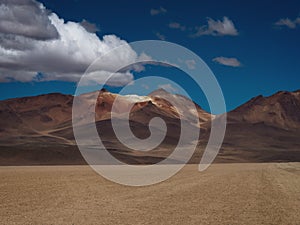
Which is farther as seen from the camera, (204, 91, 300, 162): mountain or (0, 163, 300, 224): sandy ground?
(204, 91, 300, 162): mountain

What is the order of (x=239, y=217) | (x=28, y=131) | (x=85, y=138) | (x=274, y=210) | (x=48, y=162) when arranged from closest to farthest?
(x=239, y=217) → (x=274, y=210) → (x=48, y=162) → (x=85, y=138) → (x=28, y=131)

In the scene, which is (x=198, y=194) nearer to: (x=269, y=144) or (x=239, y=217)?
(x=239, y=217)

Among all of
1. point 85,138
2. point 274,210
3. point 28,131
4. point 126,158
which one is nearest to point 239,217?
point 274,210

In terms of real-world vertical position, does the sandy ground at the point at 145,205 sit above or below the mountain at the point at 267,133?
below

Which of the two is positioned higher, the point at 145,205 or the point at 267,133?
the point at 267,133

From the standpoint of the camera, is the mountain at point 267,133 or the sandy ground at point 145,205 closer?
the sandy ground at point 145,205

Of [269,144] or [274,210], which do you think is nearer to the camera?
[274,210]

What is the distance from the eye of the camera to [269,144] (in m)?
146

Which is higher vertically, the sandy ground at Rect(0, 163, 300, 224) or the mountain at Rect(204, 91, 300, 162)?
the mountain at Rect(204, 91, 300, 162)

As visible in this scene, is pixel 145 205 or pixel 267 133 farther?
pixel 267 133

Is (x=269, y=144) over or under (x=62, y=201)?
over

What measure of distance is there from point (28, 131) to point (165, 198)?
543 ft

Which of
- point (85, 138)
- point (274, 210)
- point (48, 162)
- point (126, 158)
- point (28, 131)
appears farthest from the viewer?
point (28, 131)

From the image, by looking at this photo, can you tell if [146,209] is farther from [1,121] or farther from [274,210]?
[1,121]
